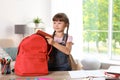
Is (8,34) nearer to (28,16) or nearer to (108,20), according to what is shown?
(28,16)

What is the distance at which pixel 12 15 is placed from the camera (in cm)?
Answer: 489

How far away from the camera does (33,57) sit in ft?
5.45

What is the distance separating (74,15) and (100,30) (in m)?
0.71

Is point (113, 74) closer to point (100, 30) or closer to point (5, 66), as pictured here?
point (5, 66)

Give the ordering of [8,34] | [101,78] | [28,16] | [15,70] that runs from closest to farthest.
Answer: [101,78] < [15,70] < [8,34] < [28,16]

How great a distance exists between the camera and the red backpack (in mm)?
1646

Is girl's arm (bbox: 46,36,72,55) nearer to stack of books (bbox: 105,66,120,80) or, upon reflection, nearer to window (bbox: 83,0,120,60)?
stack of books (bbox: 105,66,120,80)

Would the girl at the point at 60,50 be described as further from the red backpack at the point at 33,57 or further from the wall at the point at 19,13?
the wall at the point at 19,13

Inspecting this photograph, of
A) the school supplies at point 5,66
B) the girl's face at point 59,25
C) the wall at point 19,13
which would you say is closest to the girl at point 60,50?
the girl's face at point 59,25

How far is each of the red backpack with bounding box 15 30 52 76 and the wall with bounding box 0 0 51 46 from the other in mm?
3147

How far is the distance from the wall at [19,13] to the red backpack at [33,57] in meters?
3.15

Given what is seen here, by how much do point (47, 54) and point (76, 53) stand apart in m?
3.57

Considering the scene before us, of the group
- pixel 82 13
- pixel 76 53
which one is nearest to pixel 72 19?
pixel 82 13

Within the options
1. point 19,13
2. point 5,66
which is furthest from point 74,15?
point 5,66
